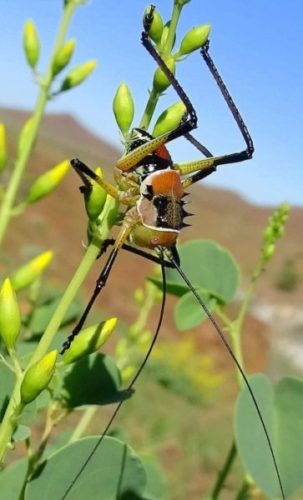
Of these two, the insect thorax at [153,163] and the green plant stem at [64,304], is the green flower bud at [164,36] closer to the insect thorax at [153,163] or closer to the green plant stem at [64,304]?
the insect thorax at [153,163]

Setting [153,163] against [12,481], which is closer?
[12,481]

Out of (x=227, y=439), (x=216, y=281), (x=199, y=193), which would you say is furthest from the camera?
(x=199, y=193)

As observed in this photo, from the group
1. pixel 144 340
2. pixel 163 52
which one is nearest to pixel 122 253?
pixel 144 340

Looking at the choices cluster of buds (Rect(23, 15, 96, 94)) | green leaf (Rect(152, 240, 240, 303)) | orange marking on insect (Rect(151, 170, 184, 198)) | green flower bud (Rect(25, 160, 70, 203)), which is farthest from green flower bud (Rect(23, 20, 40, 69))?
orange marking on insect (Rect(151, 170, 184, 198))

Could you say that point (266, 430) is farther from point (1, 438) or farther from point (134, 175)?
point (1, 438)

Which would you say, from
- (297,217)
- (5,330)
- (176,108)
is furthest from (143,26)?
(297,217)

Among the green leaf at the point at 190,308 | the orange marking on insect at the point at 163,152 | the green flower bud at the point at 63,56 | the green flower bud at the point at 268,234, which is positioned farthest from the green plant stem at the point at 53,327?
the green flower bud at the point at 63,56

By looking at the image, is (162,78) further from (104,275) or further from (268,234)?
(268,234)
